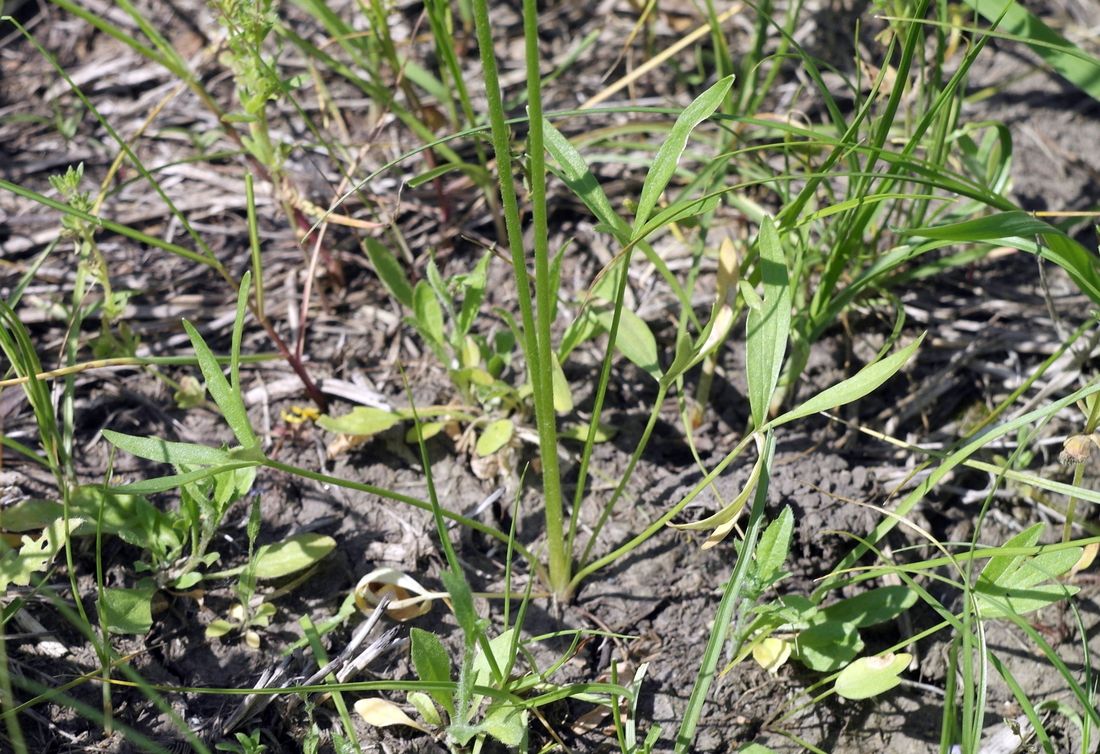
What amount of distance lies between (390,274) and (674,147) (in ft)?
2.63

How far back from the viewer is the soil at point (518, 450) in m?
1.62

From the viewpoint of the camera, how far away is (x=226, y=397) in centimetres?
135

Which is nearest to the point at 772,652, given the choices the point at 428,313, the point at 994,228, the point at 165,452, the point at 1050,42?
the point at 994,228

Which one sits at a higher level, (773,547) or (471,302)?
(471,302)

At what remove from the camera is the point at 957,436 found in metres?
1.97

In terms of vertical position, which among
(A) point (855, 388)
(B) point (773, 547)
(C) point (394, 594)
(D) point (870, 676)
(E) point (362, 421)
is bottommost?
(D) point (870, 676)

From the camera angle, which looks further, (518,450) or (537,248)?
(518,450)

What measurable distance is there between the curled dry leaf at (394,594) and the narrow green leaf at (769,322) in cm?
66

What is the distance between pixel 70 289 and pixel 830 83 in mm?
2025

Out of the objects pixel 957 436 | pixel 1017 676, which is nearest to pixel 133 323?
pixel 957 436

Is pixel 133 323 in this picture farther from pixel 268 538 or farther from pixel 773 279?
pixel 773 279

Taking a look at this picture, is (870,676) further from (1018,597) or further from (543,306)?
(543,306)

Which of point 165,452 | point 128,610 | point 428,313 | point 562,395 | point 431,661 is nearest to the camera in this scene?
point 165,452

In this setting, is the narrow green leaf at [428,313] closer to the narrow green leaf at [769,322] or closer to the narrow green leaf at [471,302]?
the narrow green leaf at [471,302]
